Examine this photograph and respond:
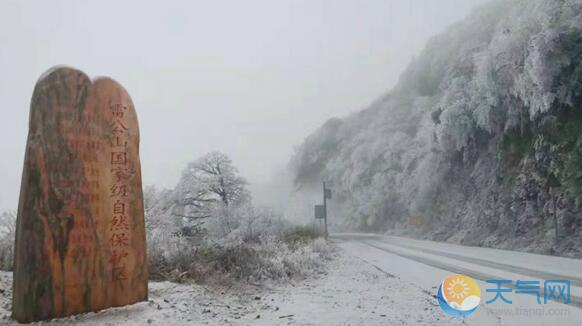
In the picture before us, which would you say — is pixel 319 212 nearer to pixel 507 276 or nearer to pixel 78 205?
pixel 507 276

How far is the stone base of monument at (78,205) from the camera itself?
5023 mm

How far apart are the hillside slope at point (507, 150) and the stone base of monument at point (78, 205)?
1305 centimetres

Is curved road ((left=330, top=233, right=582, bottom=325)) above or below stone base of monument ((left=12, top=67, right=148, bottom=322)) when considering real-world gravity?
below

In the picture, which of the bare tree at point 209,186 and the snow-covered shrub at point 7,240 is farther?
the bare tree at point 209,186

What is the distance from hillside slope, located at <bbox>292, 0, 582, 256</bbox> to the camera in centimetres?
1454

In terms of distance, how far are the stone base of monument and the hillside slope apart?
514 inches

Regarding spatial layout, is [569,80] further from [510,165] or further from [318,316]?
[318,316]

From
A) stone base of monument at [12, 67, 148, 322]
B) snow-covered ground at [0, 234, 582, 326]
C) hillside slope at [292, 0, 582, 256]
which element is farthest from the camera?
hillside slope at [292, 0, 582, 256]

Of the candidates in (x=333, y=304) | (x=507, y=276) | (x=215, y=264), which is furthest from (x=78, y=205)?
(x=507, y=276)

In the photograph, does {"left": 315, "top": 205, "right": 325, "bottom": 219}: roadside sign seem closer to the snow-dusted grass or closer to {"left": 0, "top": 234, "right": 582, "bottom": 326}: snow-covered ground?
the snow-dusted grass

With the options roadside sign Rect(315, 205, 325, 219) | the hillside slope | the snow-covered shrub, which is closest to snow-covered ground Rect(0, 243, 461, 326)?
the snow-covered shrub

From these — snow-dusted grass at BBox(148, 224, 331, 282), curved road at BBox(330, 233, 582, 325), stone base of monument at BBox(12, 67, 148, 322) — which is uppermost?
stone base of monument at BBox(12, 67, 148, 322)

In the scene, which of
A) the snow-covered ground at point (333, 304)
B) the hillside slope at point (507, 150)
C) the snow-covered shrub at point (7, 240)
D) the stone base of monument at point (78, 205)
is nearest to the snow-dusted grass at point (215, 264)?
the snow-covered ground at point (333, 304)

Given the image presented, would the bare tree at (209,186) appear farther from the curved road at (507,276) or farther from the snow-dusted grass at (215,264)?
the snow-dusted grass at (215,264)
